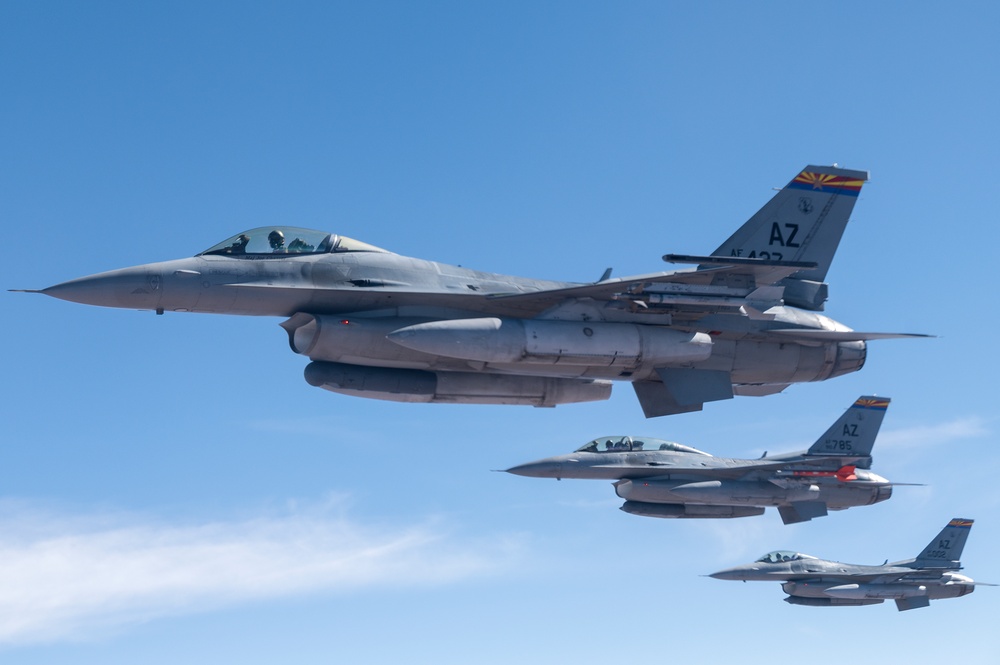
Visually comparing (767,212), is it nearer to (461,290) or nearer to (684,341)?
(684,341)

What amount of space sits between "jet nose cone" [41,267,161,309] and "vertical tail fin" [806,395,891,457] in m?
31.3

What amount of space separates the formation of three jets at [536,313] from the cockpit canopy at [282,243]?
0.03 meters

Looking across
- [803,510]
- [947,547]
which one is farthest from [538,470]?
[947,547]

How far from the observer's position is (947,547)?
54.8m

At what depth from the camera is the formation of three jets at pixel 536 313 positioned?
2283 cm

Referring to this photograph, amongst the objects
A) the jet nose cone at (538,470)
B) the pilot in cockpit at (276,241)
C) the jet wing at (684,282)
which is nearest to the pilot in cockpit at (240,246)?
the pilot in cockpit at (276,241)

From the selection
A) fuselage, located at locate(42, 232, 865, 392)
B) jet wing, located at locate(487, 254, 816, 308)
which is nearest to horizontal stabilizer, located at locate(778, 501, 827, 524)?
fuselage, located at locate(42, 232, 865, 392)

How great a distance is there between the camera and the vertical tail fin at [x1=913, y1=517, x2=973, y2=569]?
2140 inches

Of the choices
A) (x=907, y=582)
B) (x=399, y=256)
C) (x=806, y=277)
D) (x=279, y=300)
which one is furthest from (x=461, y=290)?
(x=907, y=582)

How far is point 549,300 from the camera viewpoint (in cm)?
2417

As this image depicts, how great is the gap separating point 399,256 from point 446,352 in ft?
9.51

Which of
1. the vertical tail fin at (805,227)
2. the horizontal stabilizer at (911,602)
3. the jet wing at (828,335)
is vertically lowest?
the horizontal stabilizer at (911,602)

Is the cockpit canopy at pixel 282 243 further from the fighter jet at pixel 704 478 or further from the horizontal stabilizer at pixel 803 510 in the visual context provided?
the horizontal stabilizer at pixel 803 510

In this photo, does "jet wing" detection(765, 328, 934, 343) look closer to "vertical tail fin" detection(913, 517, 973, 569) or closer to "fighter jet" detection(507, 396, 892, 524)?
"fighter jet" detection(507, 396, 892, 524)
